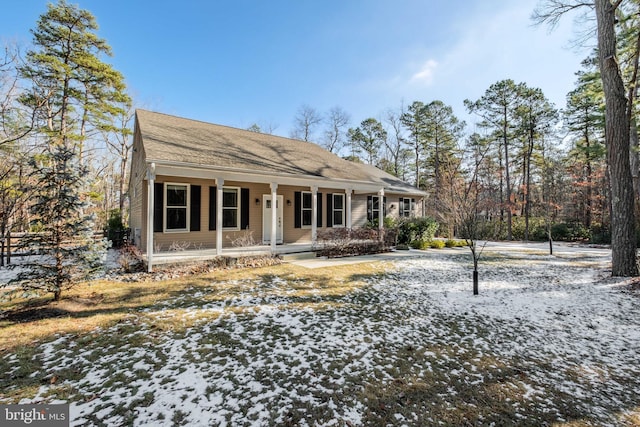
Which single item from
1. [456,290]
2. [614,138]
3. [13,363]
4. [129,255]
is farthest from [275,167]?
[614,138]

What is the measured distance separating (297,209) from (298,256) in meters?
2.67

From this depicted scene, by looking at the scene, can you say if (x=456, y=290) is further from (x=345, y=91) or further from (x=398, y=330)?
(x=345, y=91)

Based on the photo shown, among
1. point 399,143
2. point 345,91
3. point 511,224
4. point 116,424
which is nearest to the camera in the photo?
point 116,424

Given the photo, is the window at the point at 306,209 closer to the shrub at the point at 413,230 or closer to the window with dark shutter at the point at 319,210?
the window with dark shutter at the point at 319,210

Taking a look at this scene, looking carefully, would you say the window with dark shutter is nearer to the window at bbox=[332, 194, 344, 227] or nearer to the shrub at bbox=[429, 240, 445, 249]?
the window at bbox=[332, 194, 344, 227]

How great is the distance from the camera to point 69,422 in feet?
8.10

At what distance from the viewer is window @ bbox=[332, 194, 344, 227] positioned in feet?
43.0

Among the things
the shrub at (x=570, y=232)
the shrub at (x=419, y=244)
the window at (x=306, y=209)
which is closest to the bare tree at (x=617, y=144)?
the shrub at (x=419, y=244)

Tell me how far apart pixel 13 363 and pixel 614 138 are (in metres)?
14.2

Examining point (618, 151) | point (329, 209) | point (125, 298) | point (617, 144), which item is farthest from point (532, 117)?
point (125, 298)

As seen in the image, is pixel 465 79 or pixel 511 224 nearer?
pixel 465 79

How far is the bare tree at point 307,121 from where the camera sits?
3120 centimetres

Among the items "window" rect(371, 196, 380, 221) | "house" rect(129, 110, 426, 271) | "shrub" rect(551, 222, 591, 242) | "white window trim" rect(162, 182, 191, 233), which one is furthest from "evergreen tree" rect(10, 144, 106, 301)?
"shrub" rect(551, 222, 591, 242)

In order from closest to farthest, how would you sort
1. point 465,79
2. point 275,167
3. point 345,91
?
point 275,167 < point 465,79 < point 345,91
